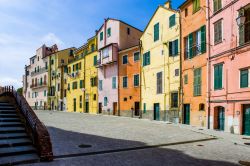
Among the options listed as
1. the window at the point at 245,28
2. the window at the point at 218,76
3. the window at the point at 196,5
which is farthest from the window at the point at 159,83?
the window at the point at 245,28

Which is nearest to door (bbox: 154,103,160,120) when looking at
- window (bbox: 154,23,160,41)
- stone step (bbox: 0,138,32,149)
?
window (bbox: 154,23,160,41)

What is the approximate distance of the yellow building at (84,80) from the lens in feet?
143

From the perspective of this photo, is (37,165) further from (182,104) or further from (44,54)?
(44,54)

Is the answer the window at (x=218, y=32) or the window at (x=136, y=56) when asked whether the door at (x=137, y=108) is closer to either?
the window at (x=136, y=56)

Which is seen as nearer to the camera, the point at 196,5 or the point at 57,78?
the point at 196,5

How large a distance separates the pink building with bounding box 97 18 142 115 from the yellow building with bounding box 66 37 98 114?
2608 mm

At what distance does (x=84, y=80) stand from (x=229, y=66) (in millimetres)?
32510

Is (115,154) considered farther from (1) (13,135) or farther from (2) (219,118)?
(2) (219,118)

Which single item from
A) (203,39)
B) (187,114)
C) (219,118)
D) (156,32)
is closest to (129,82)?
(156,32)

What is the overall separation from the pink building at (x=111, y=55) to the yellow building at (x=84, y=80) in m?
2.61

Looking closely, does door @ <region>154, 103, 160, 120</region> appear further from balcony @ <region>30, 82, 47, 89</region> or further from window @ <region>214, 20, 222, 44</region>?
balcony @ <region>30, 82, 47, 89</region>

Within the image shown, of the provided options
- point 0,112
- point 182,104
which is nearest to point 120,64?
point 182,104

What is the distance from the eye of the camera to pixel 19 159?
8.98 m

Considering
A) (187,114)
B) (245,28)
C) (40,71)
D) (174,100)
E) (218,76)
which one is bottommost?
(187,114)
